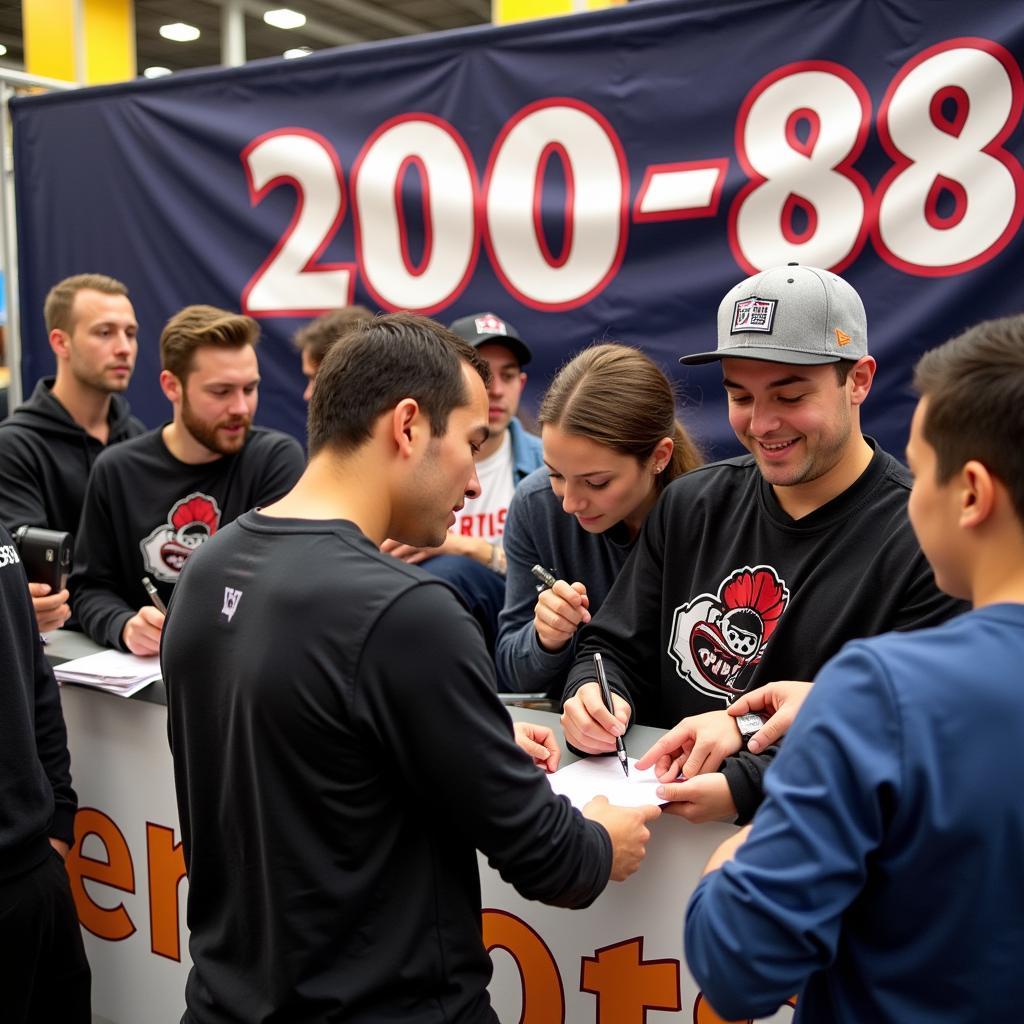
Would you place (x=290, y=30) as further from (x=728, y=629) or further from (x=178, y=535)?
(x=728, y=629)

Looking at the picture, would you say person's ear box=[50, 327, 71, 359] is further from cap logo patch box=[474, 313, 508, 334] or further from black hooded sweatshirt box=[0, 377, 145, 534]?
cap logo patch box=[474, 313, 508, 334]

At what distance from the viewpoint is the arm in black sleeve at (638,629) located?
5.79 feet

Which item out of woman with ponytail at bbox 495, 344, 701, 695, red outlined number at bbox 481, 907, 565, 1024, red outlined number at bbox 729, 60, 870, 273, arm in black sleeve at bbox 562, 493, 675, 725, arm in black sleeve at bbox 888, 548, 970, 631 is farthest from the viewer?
red outlined number at bbox 729, 60, 870, 273

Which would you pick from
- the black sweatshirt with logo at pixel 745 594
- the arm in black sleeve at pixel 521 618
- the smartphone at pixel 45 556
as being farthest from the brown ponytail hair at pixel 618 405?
the smartphone at pixel 45 556

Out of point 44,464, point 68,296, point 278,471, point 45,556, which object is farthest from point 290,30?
point 45,556

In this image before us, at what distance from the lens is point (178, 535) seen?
2672 mm

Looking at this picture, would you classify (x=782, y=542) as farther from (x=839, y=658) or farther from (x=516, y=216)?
(x=516, y=216)

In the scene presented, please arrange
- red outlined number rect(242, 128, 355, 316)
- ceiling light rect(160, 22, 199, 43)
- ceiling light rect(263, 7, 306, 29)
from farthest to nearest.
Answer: ceiling light rect(160, 22, 199, 43)
ceiling light rect(263, 7, 306, 29)
red outlined number rect(242, 128, 355, 316)

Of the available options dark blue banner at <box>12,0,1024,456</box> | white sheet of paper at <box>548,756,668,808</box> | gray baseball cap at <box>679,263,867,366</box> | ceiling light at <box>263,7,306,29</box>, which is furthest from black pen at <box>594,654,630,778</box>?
ceiling light at <box>263,7,306,29</box>

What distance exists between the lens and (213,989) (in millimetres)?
1162

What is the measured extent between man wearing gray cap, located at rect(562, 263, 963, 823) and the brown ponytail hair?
194 mm

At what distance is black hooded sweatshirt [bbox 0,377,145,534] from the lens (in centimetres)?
299

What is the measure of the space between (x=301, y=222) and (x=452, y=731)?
3314mm

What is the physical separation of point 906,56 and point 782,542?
1.87 metres
